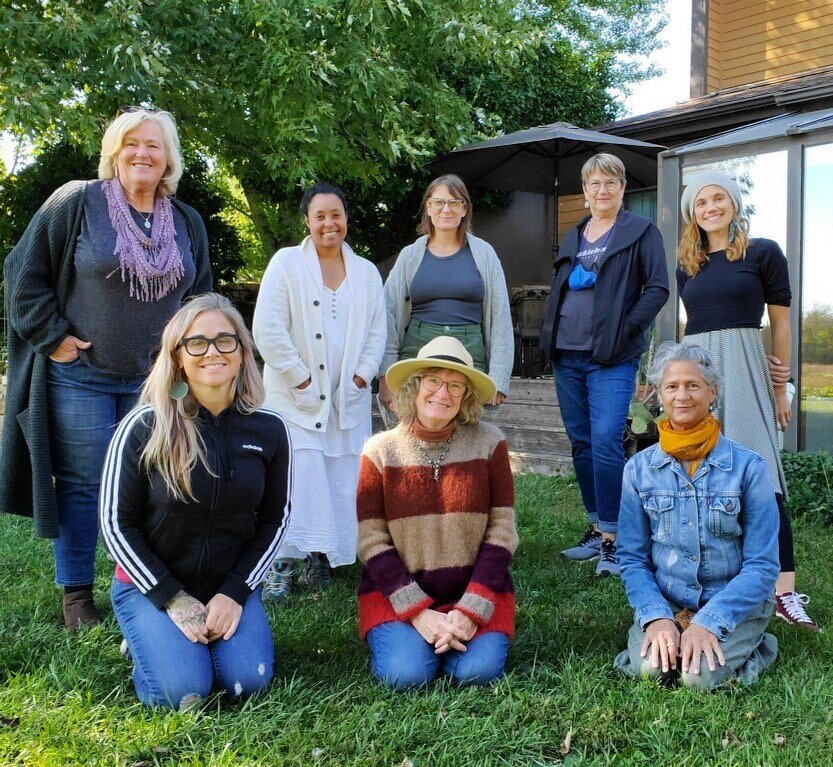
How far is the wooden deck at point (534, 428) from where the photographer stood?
7188mm

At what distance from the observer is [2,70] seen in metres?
7.05

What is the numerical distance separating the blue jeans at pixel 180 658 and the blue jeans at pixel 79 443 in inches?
27.2

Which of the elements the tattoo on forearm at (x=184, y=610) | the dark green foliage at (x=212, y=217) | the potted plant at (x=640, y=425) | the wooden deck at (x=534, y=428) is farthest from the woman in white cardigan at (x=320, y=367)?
the dark green foliage at (x=212, y=217)

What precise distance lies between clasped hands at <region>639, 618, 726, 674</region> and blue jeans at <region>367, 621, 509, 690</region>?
0.49 metres

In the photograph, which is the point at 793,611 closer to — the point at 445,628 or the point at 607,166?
the point at 445,628

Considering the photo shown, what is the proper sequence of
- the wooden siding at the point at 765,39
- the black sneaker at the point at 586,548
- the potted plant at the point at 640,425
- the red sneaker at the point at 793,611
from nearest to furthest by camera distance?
the red sneaker at the point at 793,611 < the black sneaker at the point at 586,548 < the potted plant at the point at 640,425 < the wooden siding at the point at 765,39

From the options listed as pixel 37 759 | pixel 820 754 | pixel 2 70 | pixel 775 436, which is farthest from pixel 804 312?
pixel 2 70

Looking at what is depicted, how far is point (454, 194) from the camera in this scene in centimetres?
409

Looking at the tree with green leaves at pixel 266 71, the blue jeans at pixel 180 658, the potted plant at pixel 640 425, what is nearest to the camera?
the blue jeans at pixel 180 658

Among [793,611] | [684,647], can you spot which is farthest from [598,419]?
[684,647]

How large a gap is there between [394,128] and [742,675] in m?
6.47

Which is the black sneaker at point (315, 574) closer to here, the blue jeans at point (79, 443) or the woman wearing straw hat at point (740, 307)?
the blue jeans at point (79, 443)

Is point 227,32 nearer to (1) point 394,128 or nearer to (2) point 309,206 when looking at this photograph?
(1) point 394,128

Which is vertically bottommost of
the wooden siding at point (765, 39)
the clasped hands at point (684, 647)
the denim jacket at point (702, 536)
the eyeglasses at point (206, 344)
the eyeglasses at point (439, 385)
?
the clasped hands at point (684, 647)
